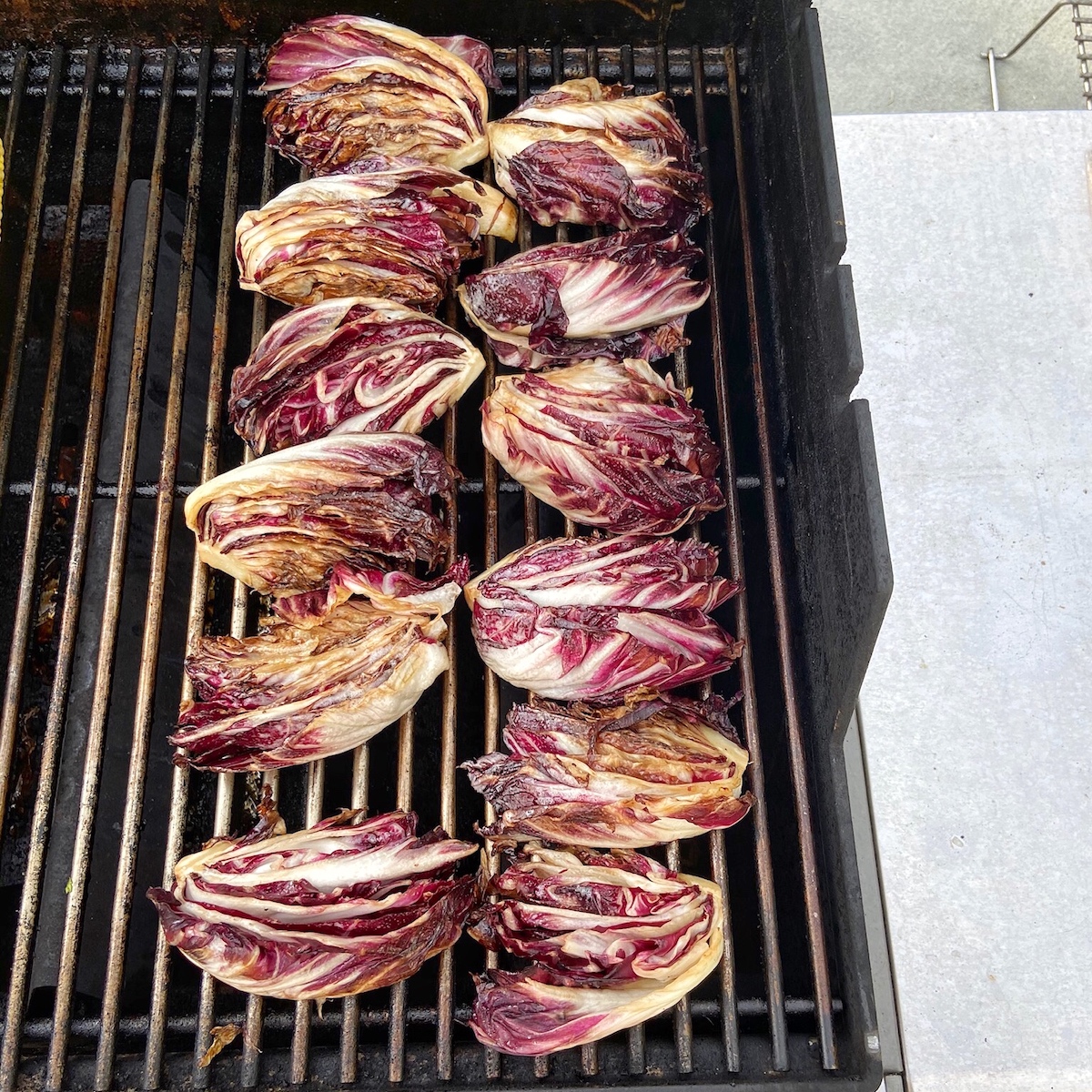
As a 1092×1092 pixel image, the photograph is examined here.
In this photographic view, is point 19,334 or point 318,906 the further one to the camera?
point 19,334

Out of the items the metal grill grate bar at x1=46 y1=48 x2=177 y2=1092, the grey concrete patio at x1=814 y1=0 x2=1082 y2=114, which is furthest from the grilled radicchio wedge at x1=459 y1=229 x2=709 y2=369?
the grey concrete patio at x1=814 y1=0 x2=1082 y2=114

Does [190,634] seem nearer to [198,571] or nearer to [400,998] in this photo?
[198,571]

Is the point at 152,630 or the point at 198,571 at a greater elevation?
the point at 198,571

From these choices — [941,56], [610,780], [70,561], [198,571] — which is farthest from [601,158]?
[941,56]

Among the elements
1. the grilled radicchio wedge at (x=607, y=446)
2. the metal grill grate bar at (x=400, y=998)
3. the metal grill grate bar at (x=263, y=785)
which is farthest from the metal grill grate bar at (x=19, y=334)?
the grilled radicchio wedge at (x=607, y=446)

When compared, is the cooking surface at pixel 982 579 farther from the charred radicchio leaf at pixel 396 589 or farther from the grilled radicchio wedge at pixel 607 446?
the charred radicchio leaf at pixel 396 589

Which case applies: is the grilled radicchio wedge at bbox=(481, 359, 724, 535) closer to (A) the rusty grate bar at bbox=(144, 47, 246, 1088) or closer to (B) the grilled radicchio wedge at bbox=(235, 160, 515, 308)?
(B) the grilled radicchio wedge at bbox=(235, 160, 515, 308)
